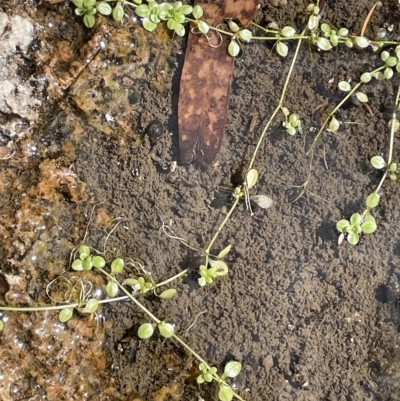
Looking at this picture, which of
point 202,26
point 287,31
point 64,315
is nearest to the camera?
point 64,315

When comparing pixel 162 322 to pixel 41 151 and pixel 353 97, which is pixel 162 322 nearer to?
pixel 41 151

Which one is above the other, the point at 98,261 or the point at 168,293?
the point at 98,261

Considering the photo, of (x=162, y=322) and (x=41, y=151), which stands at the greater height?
(x=41, y=151)

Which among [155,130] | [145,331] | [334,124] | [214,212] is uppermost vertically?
[334,124]

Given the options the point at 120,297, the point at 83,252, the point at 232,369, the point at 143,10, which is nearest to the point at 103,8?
the point at 143,10

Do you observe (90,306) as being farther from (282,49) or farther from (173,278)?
(282,49)

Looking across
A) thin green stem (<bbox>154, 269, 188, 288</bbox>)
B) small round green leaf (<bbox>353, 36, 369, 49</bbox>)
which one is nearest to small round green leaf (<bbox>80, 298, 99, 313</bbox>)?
thin green stem (<bbox>154, 269, 188, 288</bbox>)

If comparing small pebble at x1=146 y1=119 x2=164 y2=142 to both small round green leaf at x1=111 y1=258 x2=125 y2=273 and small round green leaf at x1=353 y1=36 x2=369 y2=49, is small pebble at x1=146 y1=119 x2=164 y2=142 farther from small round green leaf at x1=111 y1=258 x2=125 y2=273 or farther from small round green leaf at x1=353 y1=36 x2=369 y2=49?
small round green leaf at x1=353 y1=36 x2=369 y2=49

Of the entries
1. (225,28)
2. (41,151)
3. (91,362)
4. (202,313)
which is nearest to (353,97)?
(225,28)
